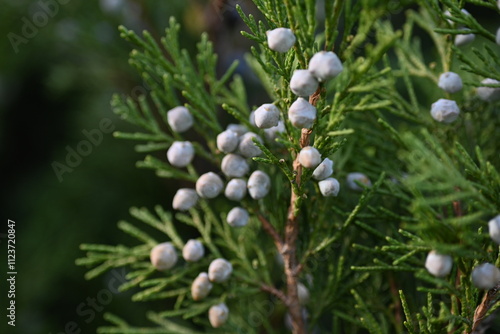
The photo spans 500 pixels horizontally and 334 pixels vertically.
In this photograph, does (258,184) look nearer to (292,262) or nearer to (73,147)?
(292,262)

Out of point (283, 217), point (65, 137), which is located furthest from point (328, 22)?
point (65, 137)

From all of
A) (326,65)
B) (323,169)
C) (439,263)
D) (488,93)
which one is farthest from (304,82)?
(488,93)

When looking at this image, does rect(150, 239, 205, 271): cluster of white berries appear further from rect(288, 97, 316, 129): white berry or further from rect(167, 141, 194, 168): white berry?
rect(288, 97, 316, 129): white berry

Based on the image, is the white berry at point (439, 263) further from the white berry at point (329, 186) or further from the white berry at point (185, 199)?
the white berry at point (185, 199)

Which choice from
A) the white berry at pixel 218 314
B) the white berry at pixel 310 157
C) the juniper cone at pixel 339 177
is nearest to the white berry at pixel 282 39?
the juniper cone at pixel 339 177

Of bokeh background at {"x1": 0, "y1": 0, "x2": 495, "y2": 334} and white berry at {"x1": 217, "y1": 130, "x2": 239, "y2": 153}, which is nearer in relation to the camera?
white berry at {"x1": 217, "y1": 130, "x2": 239, "y2": 153}

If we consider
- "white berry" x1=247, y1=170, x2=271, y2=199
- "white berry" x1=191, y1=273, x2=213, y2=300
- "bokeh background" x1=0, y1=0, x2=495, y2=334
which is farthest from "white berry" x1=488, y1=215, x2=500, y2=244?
"bokeh background" x1=0, y1=0, x2=495, y2=334

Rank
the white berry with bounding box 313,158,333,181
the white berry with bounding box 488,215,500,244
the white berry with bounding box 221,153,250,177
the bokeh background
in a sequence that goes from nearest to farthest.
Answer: the white berry with bounding box 488,215,500,244
the white berry with bounding box 313,158,333,181
the white berry with bounding box 221,153,250,177
the bokeh background
